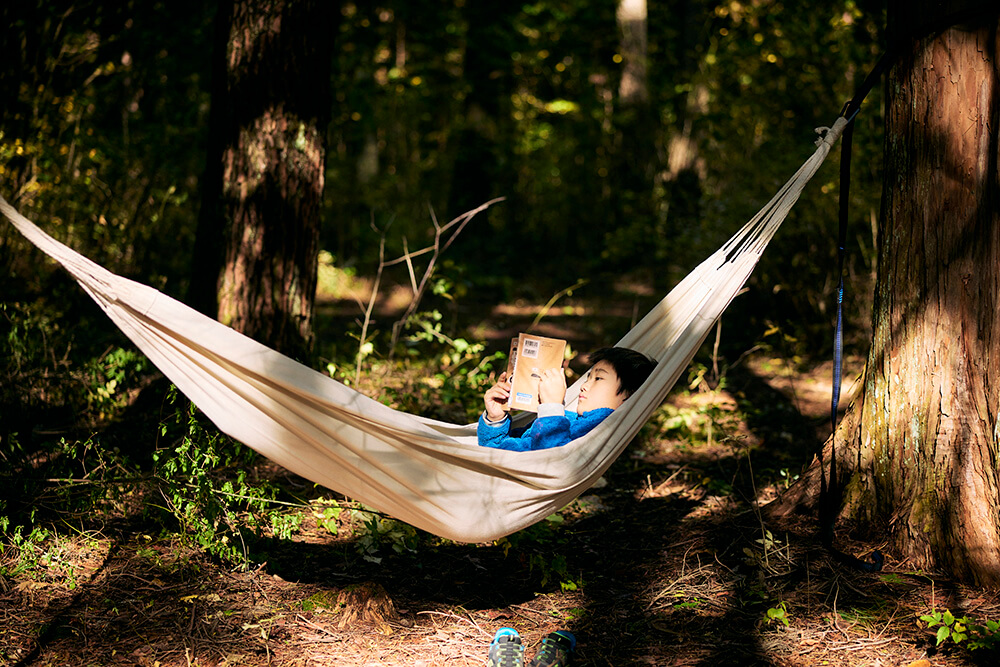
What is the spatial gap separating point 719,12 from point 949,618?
25.4ft

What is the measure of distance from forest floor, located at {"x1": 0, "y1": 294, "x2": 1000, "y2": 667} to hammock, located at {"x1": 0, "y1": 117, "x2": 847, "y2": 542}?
341mm

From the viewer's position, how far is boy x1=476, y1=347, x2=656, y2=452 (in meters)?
2.13

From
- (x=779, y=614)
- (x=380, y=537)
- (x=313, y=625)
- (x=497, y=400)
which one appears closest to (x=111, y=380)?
(x=380, y=537)

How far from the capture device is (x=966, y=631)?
177 cm

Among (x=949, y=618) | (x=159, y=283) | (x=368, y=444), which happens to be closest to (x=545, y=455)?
(x=368, y=444)

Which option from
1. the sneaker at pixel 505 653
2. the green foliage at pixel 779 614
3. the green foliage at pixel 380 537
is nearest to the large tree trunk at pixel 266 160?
the green foliage at pixel 380 537

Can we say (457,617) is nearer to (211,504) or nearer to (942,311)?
(211,504)

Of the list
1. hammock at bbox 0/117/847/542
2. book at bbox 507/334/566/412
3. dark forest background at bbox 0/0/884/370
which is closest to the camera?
hammock at bbox 0/117/847/542

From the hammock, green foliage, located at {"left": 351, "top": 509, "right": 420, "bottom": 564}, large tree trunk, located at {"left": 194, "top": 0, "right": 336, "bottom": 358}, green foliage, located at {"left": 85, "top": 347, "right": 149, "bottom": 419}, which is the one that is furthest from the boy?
green foliage, located at {"left": 85, "top": 347, "right": 149, "bottom": 419}

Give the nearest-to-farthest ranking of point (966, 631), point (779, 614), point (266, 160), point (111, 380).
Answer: point (966, 631)
point (779, 614)
point (266, 160)
point (111, 380)

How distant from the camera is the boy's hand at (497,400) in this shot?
7.04 ft

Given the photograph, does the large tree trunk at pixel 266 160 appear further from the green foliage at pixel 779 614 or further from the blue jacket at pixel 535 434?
the green foliage at pixel 779 614

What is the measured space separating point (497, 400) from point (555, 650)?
69 centimetres

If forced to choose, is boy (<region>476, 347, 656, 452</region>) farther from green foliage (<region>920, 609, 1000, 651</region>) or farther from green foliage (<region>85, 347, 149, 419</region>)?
green foliage (<region>85, 347, 149, 419</region>)
